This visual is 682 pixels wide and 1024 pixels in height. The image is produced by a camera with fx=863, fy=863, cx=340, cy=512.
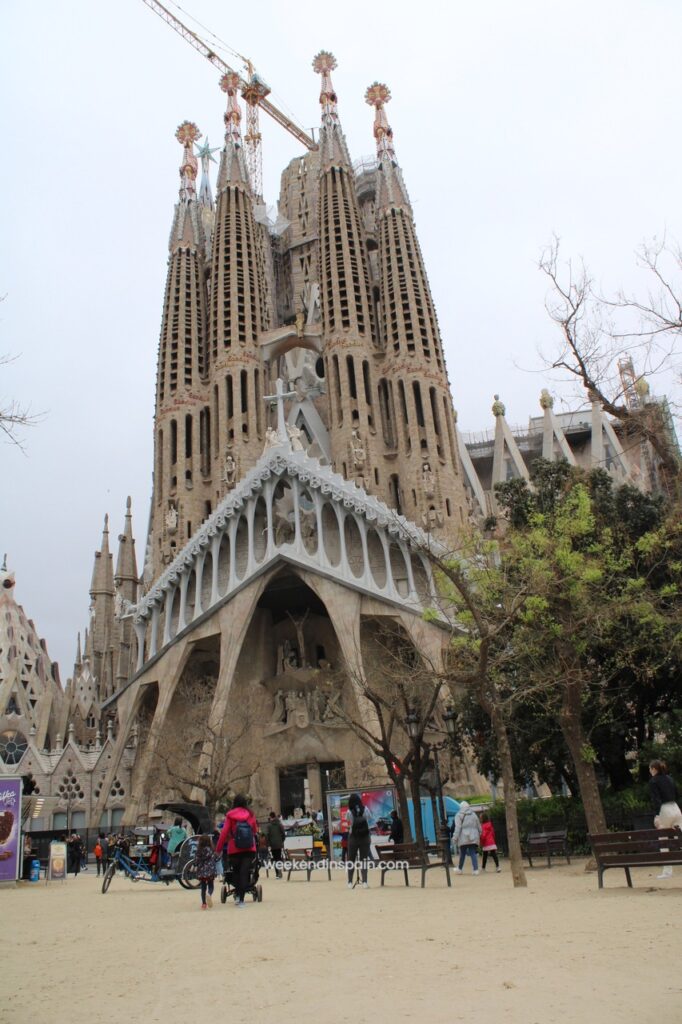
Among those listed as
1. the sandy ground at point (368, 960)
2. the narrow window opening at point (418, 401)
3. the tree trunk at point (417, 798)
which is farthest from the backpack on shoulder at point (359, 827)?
the narrow window opening at point (418, 401)

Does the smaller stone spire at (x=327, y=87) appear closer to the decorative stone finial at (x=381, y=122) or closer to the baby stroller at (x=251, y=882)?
the decorative stone finial at (x=381, y=122)

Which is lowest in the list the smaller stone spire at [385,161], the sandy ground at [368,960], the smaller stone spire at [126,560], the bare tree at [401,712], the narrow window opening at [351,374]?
the sandy ground at [368,960]

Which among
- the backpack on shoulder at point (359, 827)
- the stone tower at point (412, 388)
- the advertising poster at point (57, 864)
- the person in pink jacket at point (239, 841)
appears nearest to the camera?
the person in pink jacket at point (239, 841)

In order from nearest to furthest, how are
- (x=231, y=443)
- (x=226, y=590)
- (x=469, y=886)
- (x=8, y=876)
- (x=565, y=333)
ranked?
(x=469, y=886)
(x=565, y=333)
(x=8, y=876)
(x=226, y=590)
(x=231, y=443)

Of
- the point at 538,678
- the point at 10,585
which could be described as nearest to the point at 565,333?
the point at 538,678

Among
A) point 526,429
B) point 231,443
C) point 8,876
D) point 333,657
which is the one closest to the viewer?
point 8,876

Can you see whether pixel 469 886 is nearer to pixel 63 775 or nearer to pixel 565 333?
pixel 565 333

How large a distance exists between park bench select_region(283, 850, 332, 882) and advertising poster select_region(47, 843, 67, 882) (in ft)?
16.3

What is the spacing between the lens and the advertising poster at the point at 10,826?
49.0 feet

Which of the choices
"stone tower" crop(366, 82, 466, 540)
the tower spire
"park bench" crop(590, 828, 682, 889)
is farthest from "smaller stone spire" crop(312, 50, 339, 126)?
"park bench" crop(590, 828, 682, 889)

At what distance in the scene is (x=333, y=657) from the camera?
34562 millimetres

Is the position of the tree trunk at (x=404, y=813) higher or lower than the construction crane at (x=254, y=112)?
lower

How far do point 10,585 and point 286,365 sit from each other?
55.8 ft

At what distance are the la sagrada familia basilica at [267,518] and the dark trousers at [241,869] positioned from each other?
15.5 m
